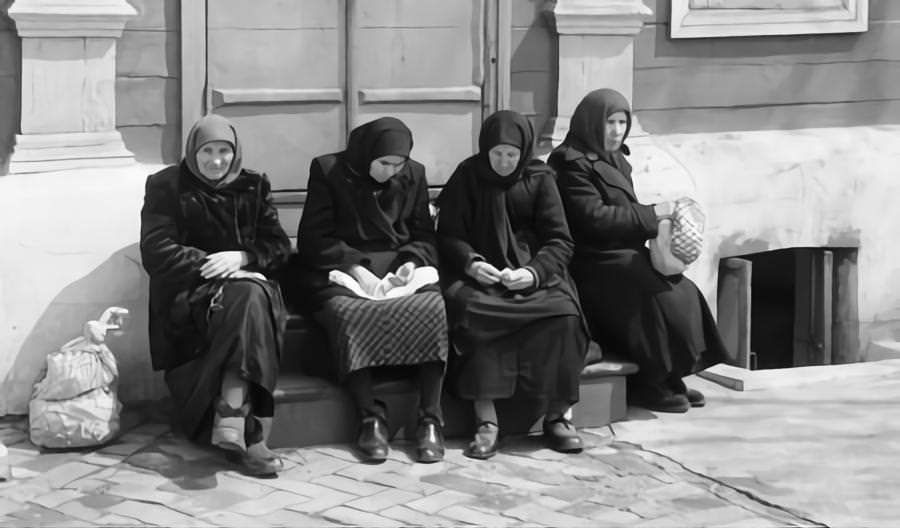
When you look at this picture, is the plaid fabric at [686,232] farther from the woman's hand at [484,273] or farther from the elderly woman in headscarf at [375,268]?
the elderly woman in headscarf at [375,268]

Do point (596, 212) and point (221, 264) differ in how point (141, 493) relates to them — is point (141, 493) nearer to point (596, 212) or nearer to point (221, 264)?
point (221, 264)

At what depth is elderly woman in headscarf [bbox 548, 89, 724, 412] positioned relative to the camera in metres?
7.84

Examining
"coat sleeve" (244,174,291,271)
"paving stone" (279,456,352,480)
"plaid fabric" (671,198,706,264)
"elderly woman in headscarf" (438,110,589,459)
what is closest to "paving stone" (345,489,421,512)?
"paving stone" (279,456,352,480)

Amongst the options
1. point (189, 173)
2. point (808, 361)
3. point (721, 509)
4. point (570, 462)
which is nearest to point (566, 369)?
point (570, 462)

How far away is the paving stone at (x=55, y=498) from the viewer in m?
6.60

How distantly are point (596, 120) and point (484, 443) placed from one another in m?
1.55

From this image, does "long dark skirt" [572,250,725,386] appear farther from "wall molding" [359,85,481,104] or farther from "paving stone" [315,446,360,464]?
"paving stone" [315,446,360,464]

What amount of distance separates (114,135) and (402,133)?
1.29 meters

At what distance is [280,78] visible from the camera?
8062 millimetres

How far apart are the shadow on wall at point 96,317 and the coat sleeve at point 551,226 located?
1670 mm

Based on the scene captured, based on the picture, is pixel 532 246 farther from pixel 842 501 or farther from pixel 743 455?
pixel 842 501

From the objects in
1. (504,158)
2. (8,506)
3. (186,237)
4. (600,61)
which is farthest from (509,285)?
(8,506)

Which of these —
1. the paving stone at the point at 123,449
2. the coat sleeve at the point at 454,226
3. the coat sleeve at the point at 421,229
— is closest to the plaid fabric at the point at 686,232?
the coat sleeve at the point at 454,226

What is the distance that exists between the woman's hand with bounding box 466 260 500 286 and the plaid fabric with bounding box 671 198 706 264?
84cm
